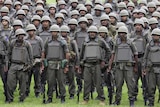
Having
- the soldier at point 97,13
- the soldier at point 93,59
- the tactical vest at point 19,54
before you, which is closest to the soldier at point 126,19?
the soldier at point 97,13

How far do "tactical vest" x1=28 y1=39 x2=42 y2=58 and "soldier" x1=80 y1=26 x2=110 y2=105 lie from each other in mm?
1895

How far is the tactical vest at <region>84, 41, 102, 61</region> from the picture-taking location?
16234mm

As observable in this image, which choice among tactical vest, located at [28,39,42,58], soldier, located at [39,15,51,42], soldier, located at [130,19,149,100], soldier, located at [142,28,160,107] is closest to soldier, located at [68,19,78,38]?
soldier, located at [39,15,51,42]

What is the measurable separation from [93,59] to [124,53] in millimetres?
1088

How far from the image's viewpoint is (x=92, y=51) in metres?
16.3

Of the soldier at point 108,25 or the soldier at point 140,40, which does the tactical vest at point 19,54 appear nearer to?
the soldier at point 108,25

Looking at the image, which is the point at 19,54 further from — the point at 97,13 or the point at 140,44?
the point at 97,13

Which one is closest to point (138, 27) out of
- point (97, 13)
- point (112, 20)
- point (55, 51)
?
point (112, 20)

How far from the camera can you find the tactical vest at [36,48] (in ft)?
57.5

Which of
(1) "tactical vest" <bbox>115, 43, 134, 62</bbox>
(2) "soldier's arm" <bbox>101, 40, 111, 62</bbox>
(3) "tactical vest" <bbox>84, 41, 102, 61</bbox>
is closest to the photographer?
(1) "tactical vest" <bbox>115, 43, 134, 62</bbox>

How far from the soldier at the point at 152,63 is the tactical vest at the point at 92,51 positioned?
1.61 m

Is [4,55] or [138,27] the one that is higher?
[138,27]

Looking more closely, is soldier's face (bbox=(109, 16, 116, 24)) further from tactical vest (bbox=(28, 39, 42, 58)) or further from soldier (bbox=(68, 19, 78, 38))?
tactical vest (bbox=(28, 39, 42, 58))

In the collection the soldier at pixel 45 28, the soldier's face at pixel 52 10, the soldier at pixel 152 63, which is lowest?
the soldier at pixel 152 63
